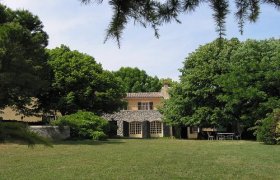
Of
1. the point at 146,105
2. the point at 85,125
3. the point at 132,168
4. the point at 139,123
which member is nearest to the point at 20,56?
the point at 85,125

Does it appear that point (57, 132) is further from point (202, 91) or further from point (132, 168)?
point (132, 168)

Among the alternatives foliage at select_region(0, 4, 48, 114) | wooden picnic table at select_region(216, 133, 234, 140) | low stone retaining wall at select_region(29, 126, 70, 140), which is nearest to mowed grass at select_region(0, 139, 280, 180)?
foliage at select_region(0, 4, 48, 114)

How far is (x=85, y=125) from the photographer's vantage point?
34188 mm

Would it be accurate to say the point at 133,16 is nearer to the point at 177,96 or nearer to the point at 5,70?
the point at 5,70

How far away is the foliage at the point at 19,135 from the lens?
113 inches

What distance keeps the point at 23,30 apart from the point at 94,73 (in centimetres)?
1537

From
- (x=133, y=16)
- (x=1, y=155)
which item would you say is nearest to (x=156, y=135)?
(x=1, y=155)

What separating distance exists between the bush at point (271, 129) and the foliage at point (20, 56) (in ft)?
48.4

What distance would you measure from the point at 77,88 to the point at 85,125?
10.0 meters

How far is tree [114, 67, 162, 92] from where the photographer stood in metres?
77.6

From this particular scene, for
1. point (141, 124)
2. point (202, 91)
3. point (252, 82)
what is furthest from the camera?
point (141, 124)

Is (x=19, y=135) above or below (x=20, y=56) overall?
below

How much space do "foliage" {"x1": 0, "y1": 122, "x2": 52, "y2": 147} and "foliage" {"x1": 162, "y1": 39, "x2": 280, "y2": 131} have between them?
32.9 m

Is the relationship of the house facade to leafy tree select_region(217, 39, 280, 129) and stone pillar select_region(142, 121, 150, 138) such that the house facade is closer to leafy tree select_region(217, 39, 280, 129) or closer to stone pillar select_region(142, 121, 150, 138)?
stone pillar select_region(142, 121, 150, 138)
